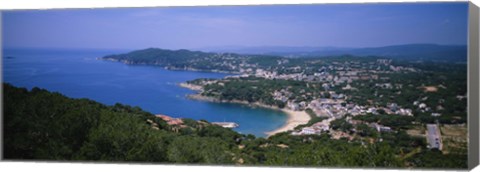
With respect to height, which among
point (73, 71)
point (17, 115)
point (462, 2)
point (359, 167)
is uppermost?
point (462, 2)

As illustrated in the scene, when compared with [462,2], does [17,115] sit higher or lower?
lower

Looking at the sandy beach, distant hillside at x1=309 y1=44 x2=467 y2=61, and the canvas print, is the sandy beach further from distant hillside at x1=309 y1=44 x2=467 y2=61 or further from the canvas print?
distant hillside at x1=309 y1=44 x2=467 y2=61

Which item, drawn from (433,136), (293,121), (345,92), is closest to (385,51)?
(345,92)

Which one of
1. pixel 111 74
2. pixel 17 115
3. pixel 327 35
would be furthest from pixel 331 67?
pixel 17 115

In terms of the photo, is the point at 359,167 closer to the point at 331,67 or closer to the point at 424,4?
the point at 331,67

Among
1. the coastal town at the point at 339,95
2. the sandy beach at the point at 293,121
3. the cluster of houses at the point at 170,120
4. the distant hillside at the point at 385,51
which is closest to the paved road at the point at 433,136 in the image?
the coastal town at the point at 339,95

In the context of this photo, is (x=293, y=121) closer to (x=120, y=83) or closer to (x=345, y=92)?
(x=345, y=92)

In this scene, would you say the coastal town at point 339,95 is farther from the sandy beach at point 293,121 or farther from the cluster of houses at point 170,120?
the cluster of houses at point 170,120
